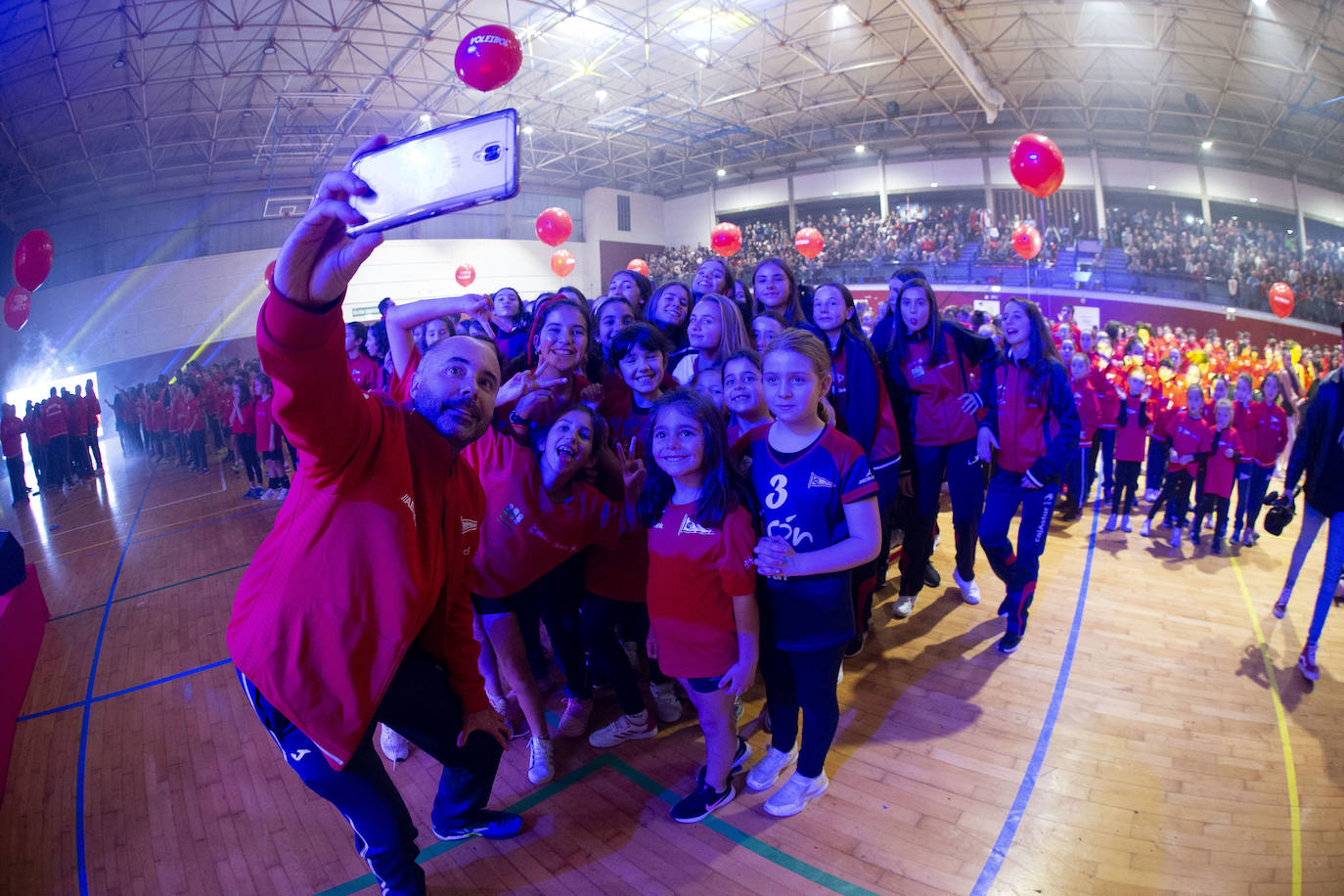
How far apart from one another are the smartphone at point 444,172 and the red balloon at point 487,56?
5.72 metres

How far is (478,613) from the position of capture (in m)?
2.55

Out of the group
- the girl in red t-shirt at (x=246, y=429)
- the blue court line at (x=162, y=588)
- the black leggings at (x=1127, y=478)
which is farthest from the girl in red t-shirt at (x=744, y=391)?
the girl in red t-shirt at (x=246, y=429)

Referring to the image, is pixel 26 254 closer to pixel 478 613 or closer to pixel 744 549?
pixel 478 613

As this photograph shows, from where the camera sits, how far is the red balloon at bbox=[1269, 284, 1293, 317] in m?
12.5

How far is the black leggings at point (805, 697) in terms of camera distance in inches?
86.0

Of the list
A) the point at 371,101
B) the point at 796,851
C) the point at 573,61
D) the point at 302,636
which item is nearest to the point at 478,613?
the point at 302,636

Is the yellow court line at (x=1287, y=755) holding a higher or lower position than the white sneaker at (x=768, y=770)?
lower

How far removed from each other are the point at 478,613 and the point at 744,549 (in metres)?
1.20

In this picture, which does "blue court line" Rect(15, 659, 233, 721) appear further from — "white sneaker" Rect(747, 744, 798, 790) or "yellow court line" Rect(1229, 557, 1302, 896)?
"yellow court line" Rect(1229, 557, 1302, 896)

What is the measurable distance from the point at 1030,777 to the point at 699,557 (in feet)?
5.69

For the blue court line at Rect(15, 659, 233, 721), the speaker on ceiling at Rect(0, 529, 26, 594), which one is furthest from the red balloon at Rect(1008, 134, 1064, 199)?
the speaker on ceiling at Rect(0, 529, 26, 594)

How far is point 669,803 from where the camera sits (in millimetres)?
2496

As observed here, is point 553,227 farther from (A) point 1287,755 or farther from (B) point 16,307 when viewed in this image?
(A) point 1287,755

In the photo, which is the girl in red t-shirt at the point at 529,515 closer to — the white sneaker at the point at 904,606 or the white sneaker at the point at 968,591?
the white sneaker at the point at 904,606
